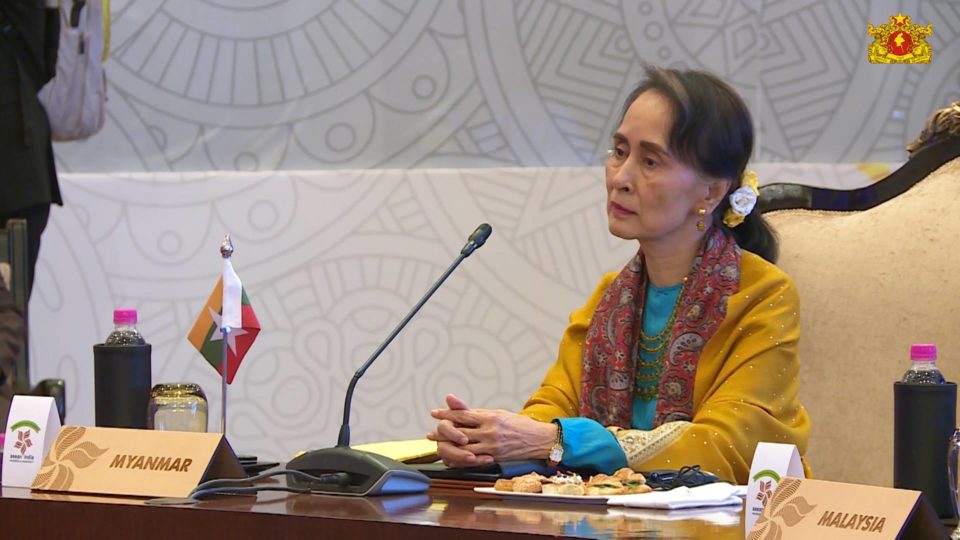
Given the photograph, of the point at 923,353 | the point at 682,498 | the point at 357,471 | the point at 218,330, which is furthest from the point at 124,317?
the point at 923,353

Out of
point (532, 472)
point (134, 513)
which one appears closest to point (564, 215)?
point (532, 472)

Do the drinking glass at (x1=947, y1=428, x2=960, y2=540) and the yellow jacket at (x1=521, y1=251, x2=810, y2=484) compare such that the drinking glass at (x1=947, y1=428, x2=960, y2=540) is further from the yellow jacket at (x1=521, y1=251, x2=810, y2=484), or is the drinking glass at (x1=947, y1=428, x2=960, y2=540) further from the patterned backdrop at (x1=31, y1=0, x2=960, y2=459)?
the patterned backdrop at (x1=31, y1=0, x2=960, y2=459)

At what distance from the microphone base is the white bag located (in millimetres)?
2209

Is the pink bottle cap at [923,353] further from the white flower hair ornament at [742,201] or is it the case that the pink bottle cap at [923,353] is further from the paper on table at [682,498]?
the white flower hair ornament at [742,201]

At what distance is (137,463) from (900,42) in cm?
258

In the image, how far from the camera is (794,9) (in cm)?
351

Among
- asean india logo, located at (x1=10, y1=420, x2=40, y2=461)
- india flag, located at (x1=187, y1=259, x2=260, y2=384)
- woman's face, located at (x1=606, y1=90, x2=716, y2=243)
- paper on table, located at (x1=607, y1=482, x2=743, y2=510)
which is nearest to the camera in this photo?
paper on table, located at (x1=607, y1=482, x2=743, y2=510)

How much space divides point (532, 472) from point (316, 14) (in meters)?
2.34

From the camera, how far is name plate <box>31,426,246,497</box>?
155 centimetres

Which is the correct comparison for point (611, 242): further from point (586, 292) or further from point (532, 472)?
point (532, 472)

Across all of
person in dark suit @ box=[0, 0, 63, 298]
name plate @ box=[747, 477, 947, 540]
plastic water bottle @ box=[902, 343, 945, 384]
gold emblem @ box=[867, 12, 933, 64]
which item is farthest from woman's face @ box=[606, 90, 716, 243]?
person in dark suit @ box=[0, 0, 63, 298]

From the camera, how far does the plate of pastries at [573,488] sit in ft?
5.16

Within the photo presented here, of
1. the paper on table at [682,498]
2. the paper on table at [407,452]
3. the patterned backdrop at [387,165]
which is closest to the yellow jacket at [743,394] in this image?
the paper on table at [407,452]

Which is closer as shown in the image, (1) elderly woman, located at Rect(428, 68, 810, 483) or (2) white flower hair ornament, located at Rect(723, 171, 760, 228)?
(1) elderly woman, located at Rect(428, 68, 810, 483)
